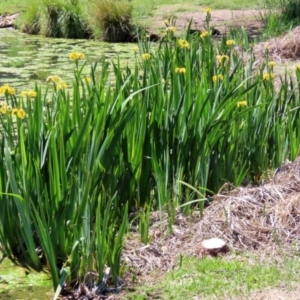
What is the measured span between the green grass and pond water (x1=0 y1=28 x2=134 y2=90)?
5.76 meters

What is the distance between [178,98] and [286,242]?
1161 mm

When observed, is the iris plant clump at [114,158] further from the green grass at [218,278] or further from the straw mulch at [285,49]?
the straw mulch at [285,49]

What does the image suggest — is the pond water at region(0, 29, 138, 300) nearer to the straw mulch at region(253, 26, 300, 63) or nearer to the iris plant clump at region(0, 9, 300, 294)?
the iris plant clump at region(0, 9, 300, 294)

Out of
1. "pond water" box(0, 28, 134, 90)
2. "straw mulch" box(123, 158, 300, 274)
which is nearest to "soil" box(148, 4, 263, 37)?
"pond water" box(0, 28, 134, 90)

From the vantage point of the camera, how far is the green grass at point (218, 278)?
326cm

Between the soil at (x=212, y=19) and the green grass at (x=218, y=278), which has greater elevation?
the soil at (x=212, y=19)

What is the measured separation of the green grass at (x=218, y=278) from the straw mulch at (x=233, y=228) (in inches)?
5.5

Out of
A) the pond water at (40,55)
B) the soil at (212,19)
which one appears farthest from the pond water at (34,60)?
the soil at (212,19)

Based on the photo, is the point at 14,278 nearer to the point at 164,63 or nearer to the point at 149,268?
the point at 149,268

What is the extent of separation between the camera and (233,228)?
153 inches

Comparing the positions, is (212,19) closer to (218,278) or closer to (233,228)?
(233,228)

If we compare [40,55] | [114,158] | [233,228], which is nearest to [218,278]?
[233,228]

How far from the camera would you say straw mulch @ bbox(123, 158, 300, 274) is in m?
3.71

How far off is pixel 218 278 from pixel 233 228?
55 cm
